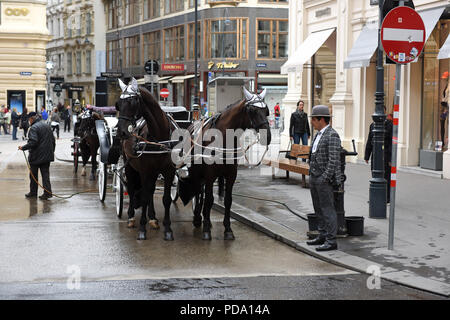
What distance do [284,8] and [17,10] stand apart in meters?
20.0

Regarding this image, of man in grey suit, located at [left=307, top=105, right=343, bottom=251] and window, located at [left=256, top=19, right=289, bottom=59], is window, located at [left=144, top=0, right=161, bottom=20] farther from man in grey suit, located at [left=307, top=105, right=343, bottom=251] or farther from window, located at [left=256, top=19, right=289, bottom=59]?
man in grey suit, located at [left=307, top=105, right=343, bottom=251]

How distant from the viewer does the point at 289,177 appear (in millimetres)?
17578

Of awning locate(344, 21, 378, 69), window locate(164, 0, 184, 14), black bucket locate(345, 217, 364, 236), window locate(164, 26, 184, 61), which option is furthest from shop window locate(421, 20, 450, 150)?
window locate(164, 0, 184, 14)

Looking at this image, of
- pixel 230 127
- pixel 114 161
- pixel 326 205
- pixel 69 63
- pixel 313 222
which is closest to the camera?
pixel 326 205

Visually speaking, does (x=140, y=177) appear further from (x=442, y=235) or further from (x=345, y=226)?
(x=442, y=235)

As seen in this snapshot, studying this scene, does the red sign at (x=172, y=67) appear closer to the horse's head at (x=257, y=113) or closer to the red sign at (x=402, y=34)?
the horse's head at (x=257, y=113)

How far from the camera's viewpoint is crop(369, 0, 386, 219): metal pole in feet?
36.3

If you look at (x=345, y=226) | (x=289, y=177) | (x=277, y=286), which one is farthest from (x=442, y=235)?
(x=289, y=177)

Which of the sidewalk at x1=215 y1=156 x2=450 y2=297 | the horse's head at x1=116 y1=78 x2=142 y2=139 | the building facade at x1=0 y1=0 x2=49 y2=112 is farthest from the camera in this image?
the building facade at x1=0 y1=0 x2=49 y2=112

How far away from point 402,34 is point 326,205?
242 centimetres

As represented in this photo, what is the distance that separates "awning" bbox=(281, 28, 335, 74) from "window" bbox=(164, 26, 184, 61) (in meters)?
31.2

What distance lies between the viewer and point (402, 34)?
344 inches

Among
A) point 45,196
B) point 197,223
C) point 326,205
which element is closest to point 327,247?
point 326,205

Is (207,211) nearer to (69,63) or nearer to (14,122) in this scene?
(14,122)
